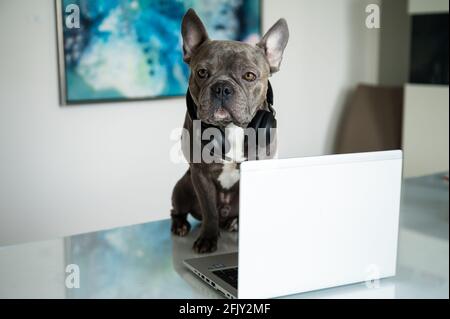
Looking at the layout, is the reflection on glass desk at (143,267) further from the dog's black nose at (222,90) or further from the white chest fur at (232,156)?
the dog's black nose at (222,90)

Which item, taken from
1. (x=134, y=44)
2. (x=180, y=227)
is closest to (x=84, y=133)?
(x=134, y=44)

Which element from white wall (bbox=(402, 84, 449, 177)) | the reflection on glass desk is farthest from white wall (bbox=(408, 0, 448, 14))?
the reflection on glass desk

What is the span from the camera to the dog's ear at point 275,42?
3.13 ft

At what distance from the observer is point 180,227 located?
119cm

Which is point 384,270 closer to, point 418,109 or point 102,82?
point 102,82

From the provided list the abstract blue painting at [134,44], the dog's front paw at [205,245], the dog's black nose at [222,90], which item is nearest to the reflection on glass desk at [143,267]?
the dog's front paw at [205,245]

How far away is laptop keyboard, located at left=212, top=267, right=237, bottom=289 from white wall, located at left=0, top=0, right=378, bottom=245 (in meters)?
0.68

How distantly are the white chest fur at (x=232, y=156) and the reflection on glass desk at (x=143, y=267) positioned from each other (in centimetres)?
15

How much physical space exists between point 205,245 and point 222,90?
337 millimetres

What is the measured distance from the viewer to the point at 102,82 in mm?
2273

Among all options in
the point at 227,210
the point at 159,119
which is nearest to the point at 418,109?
the point at 159,119
